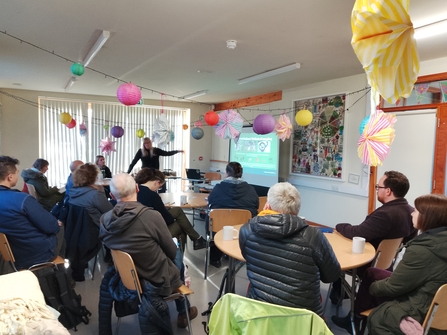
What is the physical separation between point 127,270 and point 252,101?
21.6 ft

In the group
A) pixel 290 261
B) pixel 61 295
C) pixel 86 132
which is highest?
pixel 86 132

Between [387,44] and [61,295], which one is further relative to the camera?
[61,295]

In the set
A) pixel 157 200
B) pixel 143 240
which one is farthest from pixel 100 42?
pixel 143 240

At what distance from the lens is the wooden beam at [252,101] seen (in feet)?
23.1

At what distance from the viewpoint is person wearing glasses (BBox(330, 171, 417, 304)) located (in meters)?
2.29

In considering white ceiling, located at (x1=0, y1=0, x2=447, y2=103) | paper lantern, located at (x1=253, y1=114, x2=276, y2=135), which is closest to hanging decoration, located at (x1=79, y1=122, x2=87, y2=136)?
white ceiling, located at (x1=0, y1=0, x2=447, y2=103)

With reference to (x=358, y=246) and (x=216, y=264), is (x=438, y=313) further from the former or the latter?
(x=216, y=264)

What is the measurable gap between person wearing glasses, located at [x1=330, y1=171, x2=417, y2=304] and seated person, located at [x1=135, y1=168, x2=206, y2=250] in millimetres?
1596

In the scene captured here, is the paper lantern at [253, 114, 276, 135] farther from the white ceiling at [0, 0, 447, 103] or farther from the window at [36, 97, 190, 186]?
the window at [36, 97, 190, 186]

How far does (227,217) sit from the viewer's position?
3219mm

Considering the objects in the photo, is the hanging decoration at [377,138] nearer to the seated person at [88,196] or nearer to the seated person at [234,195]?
the seated person at [234,195]

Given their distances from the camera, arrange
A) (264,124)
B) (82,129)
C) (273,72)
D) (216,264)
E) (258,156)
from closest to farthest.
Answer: (216,264)
(264,124)
(273,72)
(258,156)
(82,129)

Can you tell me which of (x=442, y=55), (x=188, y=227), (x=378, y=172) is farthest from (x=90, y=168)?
Result: (x=442, y=55)

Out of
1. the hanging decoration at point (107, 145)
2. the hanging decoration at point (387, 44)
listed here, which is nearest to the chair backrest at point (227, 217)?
the hanging decoration at point (387, 44)
